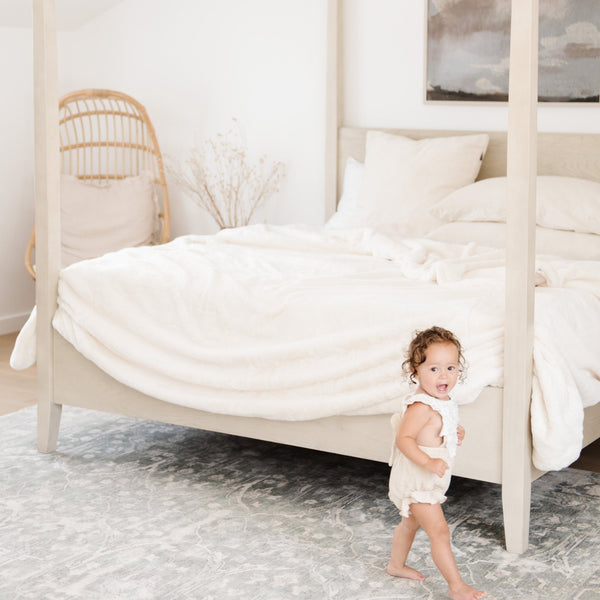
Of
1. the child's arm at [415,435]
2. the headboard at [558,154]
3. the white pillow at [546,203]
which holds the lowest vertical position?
the child's arm at [415,435]

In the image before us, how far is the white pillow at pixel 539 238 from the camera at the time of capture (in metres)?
3.45

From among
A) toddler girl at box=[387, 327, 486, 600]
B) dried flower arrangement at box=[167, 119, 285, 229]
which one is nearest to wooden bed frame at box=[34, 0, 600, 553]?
toddler girl at box=[387, 327, 486, 600]

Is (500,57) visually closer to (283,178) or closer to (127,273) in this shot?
(283,178)

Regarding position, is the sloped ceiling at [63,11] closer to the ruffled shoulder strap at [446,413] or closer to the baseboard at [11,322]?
the baseboard at [11,322]

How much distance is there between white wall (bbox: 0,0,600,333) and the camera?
4.46 meters

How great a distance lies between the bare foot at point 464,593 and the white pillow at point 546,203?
163 cm

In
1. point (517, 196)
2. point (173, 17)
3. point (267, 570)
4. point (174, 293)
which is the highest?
point (173, 17)

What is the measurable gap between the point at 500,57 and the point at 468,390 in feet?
6.96

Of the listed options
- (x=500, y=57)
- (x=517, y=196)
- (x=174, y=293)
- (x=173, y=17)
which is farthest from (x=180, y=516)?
(x=173, y=17)

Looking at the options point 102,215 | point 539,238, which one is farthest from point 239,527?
point 102,215

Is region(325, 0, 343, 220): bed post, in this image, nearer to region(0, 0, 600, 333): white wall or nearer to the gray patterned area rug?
region(0, 0, 600, 333): white wall

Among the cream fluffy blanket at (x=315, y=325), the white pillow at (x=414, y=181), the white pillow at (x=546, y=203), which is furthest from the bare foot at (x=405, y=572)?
the white pillow at (x=414, y=181)

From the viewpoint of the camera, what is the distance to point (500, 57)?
419cm

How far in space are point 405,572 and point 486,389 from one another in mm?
480
